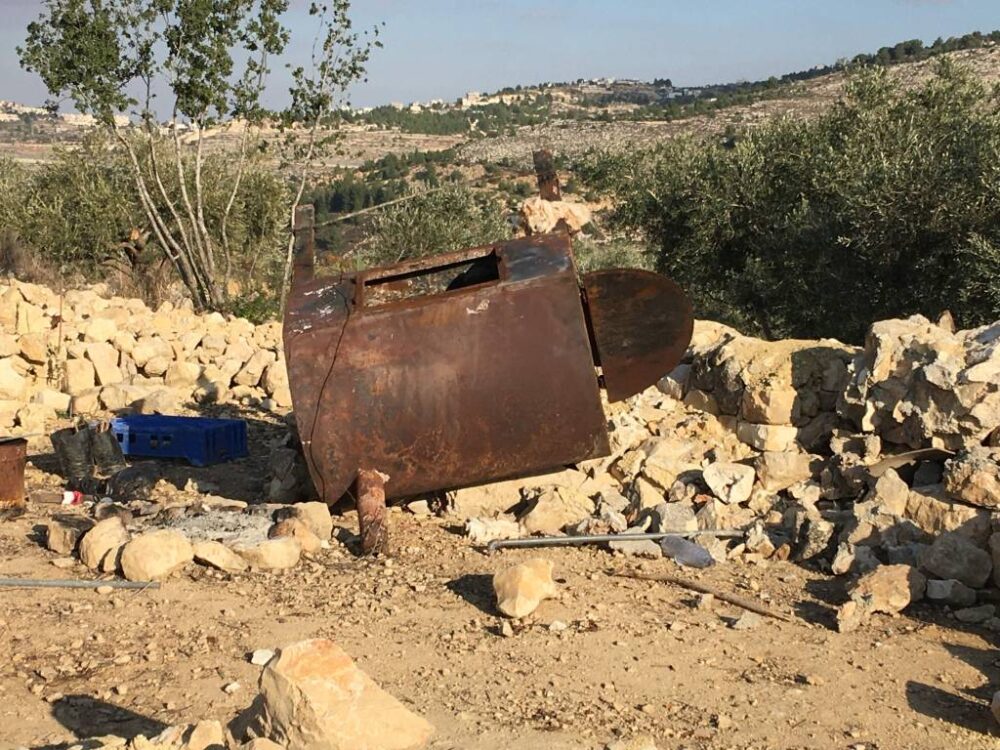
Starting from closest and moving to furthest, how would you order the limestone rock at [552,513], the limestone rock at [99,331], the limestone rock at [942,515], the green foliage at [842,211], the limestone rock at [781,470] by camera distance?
1. the limestone rock at [942,515]
2. the limestone rock at [552,513]
3. the limestone rock at [781,470]
4. the green foliage at [842,211]
5. the limestone rock at [99,331]

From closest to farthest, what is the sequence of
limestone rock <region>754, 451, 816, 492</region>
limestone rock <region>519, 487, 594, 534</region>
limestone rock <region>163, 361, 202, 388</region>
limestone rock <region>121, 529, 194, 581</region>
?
limestone rock <region>121, 529, 194, 581</region>, limestone rock <region>519, 487, 594, 534</region>, limestone rock <region>754, 451, 816, 492</region>, limestone rock <region>163, 361, 202, 388</region>

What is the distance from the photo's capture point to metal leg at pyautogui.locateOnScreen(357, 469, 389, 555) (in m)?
5.49

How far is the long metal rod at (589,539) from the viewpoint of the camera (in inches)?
217

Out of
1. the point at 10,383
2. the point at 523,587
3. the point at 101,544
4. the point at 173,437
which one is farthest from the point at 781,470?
the point at 10,383

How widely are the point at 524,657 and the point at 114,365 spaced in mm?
6940

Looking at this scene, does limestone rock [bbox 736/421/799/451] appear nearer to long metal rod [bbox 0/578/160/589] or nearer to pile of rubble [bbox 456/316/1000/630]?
pile of rubble [bbox 456/316/1000/630]

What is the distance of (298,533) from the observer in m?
5.57

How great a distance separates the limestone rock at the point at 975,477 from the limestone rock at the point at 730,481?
3.48ft

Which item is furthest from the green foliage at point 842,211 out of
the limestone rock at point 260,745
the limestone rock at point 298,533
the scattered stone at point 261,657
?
the limestone rock at point 260,745

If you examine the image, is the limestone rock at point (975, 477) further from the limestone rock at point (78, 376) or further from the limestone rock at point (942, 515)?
the limestone rock at point (78, 376)

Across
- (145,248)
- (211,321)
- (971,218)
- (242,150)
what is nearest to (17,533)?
(211,321)

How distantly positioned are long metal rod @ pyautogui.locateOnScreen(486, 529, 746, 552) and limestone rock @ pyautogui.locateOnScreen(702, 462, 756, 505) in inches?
14.2

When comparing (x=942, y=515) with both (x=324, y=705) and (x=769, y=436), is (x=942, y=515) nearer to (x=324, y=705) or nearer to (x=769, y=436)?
(x=769, y=436)

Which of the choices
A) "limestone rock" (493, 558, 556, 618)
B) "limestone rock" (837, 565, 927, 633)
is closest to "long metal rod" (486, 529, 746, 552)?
"limestone rock" (493, 558, 556, 618)
